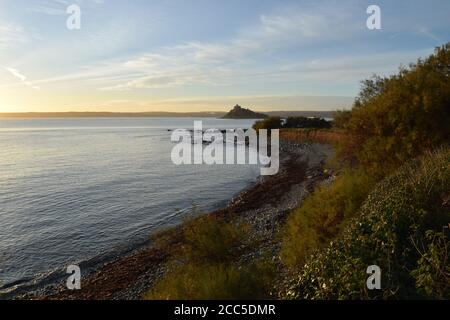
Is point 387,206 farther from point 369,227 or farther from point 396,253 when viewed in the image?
point 396,253

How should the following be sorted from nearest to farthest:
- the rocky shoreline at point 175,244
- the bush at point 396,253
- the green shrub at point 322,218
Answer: the bush at point 396,253 → the green shrub at point 322,218 → the rocky shoreline at point 175,244

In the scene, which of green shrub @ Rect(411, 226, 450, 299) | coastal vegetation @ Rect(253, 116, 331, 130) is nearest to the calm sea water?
green shrub @ Rect(411, 226, 450, 299)

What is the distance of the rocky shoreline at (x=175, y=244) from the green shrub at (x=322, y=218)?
1.83 m

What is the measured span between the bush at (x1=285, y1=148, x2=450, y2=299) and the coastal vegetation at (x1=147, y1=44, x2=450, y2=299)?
0.02 m

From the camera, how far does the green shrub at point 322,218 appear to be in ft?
42.7

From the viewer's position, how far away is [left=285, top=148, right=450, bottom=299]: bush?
6.82 metres

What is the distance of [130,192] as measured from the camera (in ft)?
112

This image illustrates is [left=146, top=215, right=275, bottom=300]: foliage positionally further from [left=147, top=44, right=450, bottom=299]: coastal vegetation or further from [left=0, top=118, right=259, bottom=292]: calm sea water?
[left=0, top=118, right=259, bottom=292]: calm sea water

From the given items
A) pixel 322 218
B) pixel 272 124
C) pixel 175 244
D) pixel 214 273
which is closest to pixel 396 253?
pixel 214 273

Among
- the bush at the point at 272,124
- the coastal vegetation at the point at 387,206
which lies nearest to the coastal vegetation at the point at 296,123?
the bush at the point at 272,124

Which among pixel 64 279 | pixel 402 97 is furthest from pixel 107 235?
pixel 402 97

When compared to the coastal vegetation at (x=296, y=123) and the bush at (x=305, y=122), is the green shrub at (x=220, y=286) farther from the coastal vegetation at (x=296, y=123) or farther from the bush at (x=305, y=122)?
the coastal vegetation at (x=296, y=123)

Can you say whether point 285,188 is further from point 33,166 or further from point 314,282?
point 33,166

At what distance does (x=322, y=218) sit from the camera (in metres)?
14.4
